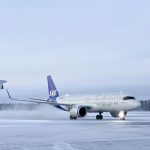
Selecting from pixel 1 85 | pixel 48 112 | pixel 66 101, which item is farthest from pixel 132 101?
pixel 48 112

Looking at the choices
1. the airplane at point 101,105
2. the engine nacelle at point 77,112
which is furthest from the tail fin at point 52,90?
the engine nacelle at point 77,112

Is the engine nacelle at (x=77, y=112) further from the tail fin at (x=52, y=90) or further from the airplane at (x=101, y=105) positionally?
the tail fin at (x=52, y=90)

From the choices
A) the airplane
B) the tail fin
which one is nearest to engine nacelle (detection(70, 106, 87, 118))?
the airplane

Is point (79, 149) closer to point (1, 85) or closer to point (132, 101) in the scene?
point (1, 85)

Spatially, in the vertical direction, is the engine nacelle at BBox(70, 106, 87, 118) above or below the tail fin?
below

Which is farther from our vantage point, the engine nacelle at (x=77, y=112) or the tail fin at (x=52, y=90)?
the tail fin at (x=52, y=90)

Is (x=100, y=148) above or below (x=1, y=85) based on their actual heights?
below

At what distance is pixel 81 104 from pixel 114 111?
4900 mm

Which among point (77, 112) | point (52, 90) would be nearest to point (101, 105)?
point (77, 112)

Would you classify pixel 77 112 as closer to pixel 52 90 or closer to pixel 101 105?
pixel 101 105

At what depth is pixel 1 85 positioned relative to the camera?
37.8 meters

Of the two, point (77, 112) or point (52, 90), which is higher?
point (52, 90)

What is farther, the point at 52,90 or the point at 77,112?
the point at 52,90

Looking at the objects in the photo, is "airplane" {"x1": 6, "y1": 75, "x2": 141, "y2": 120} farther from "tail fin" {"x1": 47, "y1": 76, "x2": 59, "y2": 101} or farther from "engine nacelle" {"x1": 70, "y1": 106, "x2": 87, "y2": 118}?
"tail fin" {"x1": 47, "y1": 76, "x2": 59, "y2": 101}
